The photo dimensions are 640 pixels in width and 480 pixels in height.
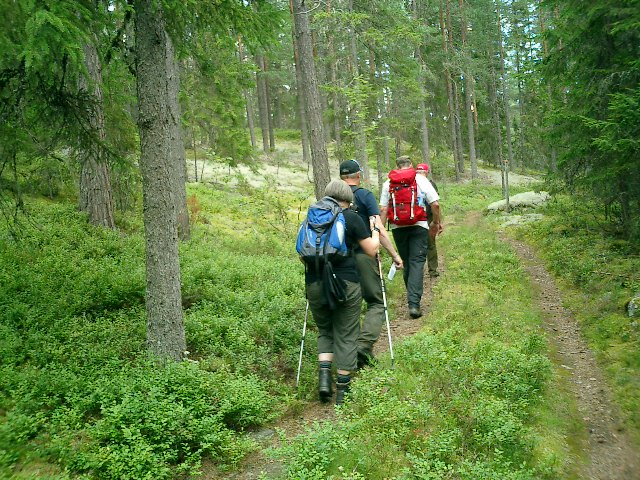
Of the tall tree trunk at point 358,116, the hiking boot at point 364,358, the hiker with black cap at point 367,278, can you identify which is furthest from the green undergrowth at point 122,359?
the tall tree trunk at point 358,116

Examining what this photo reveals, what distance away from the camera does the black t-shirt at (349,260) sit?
5543 mm

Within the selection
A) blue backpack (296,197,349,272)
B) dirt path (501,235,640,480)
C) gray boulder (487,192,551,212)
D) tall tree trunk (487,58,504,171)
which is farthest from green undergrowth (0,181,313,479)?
tall tree trunk (487,58,504,171)

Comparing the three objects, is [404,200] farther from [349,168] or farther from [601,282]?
[601,282]

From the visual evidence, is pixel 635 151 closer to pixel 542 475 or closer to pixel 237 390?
pixel 542 475

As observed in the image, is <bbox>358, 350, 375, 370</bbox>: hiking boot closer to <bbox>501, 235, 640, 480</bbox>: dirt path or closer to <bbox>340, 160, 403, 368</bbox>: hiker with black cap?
<bbox>340, 160, 403, 368</bbox>: hiker with black cap

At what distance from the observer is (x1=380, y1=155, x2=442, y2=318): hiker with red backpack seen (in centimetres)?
830

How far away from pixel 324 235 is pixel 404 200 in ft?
10.7

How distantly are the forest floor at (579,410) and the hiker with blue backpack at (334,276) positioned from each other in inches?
18.2

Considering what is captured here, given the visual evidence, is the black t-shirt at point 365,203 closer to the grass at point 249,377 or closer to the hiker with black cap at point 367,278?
the hiker with black cap at point 367,278

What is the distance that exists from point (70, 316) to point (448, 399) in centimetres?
498

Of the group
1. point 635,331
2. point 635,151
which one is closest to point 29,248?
point 635,331

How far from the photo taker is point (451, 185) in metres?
35.8

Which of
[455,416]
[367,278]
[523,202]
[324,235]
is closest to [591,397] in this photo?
[455,416]

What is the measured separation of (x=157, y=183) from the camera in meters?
5.63
